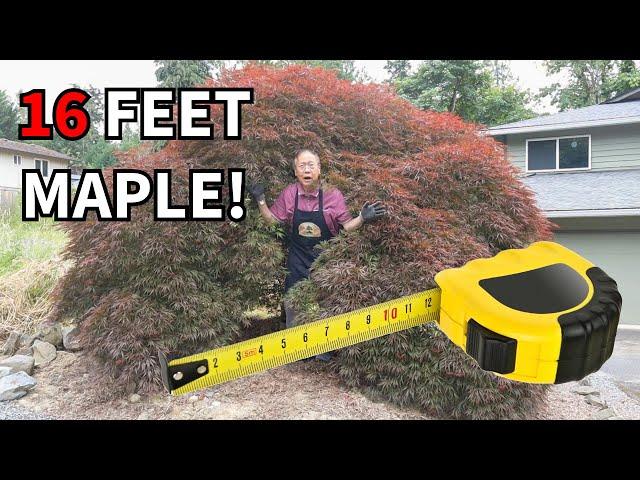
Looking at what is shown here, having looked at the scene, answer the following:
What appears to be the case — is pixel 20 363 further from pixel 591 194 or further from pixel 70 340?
pixel 591 194

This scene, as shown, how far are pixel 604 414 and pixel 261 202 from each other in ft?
6.40

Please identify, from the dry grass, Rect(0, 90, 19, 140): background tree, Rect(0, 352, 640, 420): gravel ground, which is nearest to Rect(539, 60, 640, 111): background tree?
Rect(0, 352, 640, 420): gravel ground

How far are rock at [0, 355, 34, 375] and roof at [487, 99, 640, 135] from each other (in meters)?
3.02

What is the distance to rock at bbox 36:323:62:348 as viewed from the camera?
2.70 m

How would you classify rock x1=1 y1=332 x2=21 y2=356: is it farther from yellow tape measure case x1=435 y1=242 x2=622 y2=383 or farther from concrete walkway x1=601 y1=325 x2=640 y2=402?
concrete walkway x1=601 y1=325 x2=640 y2=402

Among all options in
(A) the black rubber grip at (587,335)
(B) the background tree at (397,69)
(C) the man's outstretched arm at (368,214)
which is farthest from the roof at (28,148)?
(A) the black rubber grip at (587,335)

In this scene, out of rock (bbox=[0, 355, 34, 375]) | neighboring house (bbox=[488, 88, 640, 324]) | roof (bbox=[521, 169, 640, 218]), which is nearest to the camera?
rock (bbox=[0, 355, 34, 375])

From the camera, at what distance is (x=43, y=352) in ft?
8.60

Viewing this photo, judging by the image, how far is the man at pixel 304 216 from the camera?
2.32 meters

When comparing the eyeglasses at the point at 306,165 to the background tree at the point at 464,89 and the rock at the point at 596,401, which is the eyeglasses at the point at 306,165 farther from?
the rock at the point at 596,401

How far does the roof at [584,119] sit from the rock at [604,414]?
1719 millimetres

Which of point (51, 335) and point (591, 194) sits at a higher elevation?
point (591, 194)

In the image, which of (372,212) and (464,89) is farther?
(464,89)

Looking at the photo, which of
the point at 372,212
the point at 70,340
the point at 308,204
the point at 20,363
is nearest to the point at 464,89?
the point at 372,212
